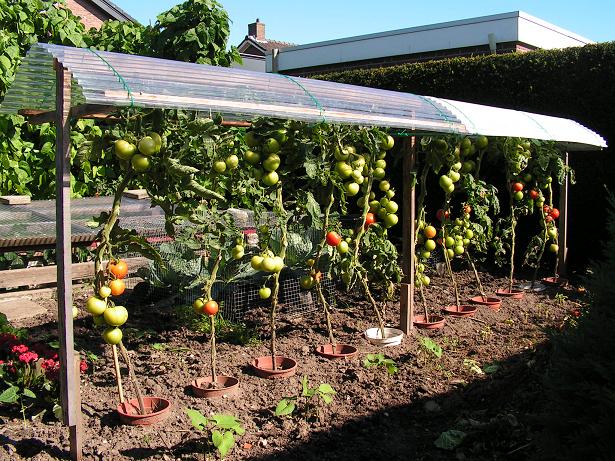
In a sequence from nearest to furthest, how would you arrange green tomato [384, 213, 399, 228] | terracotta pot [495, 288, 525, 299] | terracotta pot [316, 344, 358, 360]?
terracotta pot [316, 344, 358, 360]
green tomato [384, 213, 399, 228]
terracotta pot [495, 288, 525, 299]

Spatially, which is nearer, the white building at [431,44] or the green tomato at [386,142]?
the green tomato at [386,142]

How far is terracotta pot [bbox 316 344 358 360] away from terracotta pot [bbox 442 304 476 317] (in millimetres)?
1652

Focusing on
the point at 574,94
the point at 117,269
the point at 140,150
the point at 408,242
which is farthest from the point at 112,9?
the point at 117,269

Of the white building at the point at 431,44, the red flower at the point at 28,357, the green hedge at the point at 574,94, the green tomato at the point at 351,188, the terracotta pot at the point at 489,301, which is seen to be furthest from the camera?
the white building at the point at 431,44

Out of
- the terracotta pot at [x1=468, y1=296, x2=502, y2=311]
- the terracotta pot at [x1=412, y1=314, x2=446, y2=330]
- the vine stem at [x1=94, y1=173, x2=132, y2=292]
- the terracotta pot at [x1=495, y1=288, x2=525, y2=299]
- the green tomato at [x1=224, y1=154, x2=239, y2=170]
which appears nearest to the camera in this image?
the vine stem at [x1=94, y1=173, x2=132, y2=292]

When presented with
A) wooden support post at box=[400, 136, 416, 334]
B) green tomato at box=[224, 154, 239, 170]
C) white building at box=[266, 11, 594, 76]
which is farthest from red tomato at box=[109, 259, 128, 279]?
white building at box=[266, 11, 594, 76]

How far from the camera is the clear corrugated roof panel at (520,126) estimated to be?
5.79m

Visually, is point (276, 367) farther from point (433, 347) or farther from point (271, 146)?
point (271, 146)

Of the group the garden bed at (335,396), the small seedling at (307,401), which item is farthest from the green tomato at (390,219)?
the small seedling at (307,401)

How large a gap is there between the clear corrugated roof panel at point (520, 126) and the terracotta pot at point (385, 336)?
71.7 inches

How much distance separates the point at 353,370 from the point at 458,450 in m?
1.23

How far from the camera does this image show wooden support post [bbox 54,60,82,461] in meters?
3.06

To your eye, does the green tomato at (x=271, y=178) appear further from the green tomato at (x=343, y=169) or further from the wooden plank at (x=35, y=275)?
the wooden plank at (x=35, y=275)

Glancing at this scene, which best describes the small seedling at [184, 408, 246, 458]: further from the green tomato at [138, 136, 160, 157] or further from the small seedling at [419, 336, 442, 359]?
the small seedling at [419, 336, 442, 359]
